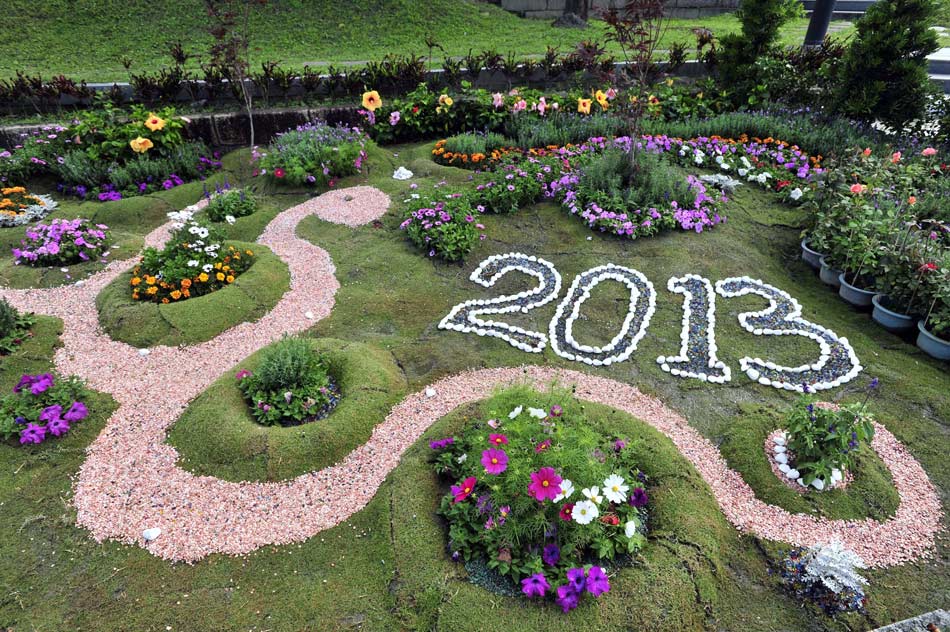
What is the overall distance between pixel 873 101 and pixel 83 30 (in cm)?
1615

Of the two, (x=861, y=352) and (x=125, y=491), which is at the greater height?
(x=861, y=352)

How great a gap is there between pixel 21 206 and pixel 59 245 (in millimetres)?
2039

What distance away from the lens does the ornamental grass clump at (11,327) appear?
5.05m

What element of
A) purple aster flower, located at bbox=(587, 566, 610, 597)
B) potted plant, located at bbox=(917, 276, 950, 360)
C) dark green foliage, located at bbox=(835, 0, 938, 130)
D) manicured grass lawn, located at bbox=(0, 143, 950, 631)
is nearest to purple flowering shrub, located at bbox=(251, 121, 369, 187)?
manicured grass lawn, located at bbox=(0, 143, 950, 631)

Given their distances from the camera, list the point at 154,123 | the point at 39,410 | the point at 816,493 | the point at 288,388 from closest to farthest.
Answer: the point at 816,493
the point at 39,410
the point at 288,388
the point at 154,123

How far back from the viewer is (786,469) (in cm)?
396

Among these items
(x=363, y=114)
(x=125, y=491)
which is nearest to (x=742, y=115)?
(x=363, y=114)

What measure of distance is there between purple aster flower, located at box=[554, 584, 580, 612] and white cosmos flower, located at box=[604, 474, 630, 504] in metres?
0.53

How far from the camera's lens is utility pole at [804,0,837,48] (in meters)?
11.2

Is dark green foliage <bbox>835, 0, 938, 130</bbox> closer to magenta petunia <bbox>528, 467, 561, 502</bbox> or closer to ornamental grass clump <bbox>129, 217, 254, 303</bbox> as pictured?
magenta petunia <bbox>528, 467, 561, 502</bbox>

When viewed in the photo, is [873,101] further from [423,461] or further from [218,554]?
[218,554]

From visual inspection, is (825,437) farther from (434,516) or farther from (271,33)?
(271,33)

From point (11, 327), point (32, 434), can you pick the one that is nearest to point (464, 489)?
point (32, 434)

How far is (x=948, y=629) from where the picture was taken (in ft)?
9.02
